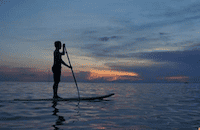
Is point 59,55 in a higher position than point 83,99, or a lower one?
higher

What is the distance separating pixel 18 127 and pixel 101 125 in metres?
2.44

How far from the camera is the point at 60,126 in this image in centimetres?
491

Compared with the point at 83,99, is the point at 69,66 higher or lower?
higher

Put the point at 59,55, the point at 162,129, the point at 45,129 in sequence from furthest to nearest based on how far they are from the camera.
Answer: the point at 59,55 < the point at 162,129 < the point at 45,129

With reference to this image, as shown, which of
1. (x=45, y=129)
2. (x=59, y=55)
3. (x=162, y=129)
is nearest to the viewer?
(x=45, y=129)

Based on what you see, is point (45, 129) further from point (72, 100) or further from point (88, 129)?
point (72, 100)

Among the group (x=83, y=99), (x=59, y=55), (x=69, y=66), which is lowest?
(x=83, y=99)

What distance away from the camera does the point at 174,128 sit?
504cm

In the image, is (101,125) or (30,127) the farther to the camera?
(101,125)

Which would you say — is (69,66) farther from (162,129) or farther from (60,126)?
(162,129)

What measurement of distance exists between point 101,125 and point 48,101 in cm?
672

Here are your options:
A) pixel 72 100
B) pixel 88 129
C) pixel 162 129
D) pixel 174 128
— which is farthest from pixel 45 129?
pixel 72 100

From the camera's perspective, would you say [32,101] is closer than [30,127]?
No

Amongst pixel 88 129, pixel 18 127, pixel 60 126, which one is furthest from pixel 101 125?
pixel 18 127
